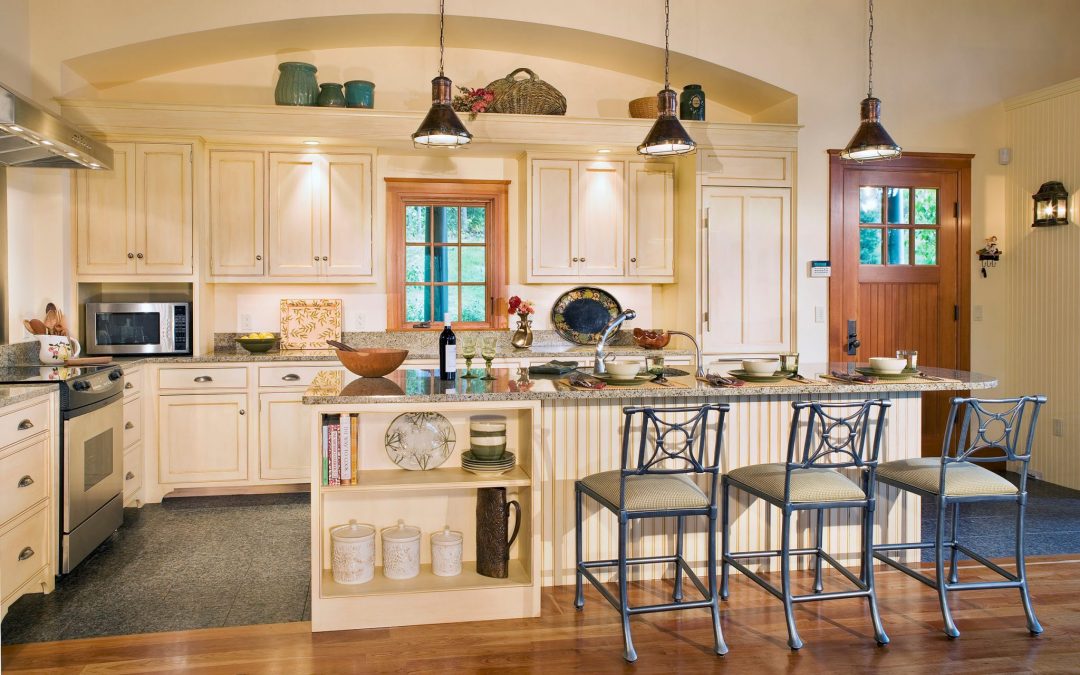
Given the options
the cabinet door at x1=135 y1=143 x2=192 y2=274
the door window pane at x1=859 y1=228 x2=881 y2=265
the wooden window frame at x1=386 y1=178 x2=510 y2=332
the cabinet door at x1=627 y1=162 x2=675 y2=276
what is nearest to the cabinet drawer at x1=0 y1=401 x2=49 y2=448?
the cabinet door at x1=135 y1=143 x2=192 y2=274

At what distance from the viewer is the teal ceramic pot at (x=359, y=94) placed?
17.5 ft

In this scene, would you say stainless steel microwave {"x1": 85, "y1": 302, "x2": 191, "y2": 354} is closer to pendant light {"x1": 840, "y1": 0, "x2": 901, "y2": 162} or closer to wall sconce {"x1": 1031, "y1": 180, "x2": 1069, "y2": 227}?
pendant light {"x1": 840, "y1": 0, "x2": 901, "y2": 162}

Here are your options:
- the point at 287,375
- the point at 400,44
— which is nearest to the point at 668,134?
the point at 400,44

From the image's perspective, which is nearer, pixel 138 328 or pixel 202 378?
pixel 202 378

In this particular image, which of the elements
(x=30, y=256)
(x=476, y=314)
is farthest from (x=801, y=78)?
(x=30, y=256)

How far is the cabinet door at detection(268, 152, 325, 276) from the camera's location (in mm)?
5391

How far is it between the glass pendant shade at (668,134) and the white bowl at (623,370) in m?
1.02

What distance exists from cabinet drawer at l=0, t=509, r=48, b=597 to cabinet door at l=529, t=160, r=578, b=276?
130 inches

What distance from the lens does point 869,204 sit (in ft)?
19.0

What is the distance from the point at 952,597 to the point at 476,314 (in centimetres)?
367

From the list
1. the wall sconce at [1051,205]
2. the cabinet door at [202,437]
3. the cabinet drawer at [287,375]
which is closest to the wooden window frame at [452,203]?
the cabinet drawer at [287,375]

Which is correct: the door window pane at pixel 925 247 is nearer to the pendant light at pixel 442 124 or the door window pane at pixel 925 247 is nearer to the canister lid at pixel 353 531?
the pendant light at pixel 442 124

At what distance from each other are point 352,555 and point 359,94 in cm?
333

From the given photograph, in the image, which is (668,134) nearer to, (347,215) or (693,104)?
(693,104)
